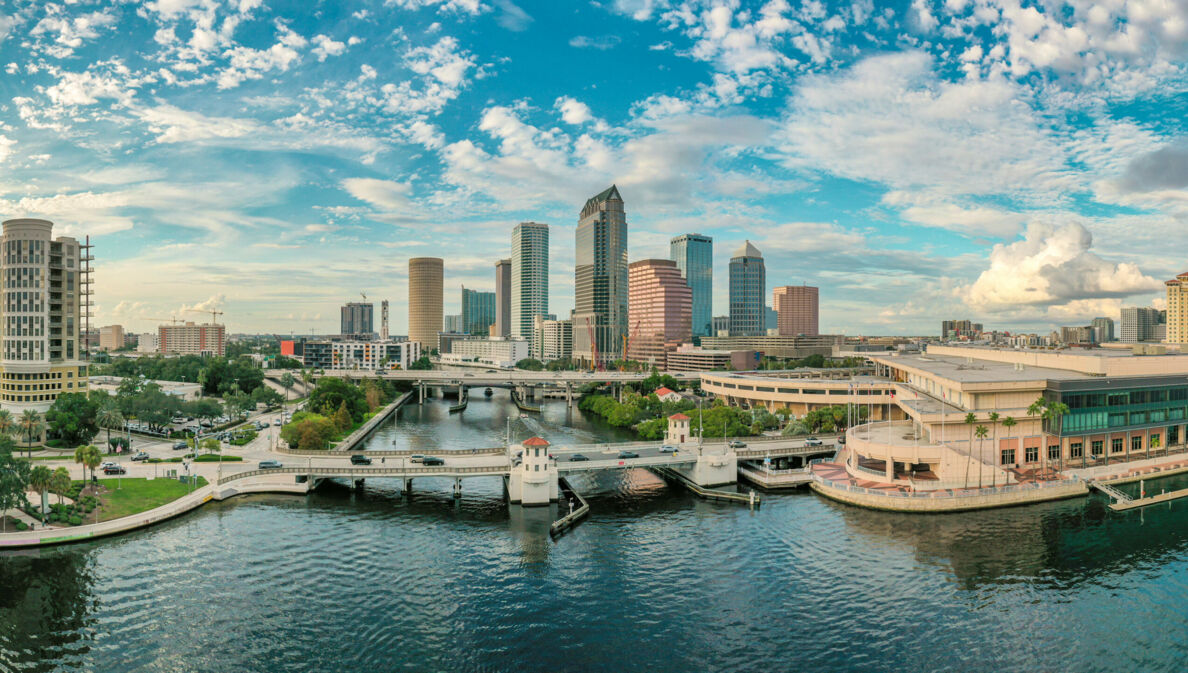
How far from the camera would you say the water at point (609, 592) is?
48.5 meters

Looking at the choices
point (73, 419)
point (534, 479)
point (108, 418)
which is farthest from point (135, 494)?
point (534, 479)

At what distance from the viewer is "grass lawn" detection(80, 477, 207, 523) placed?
78000mm

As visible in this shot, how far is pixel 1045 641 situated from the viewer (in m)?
51.1

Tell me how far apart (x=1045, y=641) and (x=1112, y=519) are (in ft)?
139

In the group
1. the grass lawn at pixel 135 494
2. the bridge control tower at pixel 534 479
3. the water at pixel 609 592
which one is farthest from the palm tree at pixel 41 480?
the bridge control tower at pixel 534 479

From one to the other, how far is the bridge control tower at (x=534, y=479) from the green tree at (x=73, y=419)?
7850cm

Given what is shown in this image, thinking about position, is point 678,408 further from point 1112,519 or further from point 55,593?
point 55,593

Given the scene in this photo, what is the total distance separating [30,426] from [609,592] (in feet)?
328

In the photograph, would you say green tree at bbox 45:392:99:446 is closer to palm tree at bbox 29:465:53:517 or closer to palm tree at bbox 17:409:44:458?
palm tree at bbox 17:409:44:458

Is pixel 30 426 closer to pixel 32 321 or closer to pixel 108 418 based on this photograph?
pixel 108 418

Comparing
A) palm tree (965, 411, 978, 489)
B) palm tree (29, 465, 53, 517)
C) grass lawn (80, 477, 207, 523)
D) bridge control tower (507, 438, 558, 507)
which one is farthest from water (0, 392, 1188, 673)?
palm tree (29, 465, 53, 517)

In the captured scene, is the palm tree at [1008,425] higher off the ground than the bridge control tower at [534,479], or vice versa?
the palm tree at [1008,425]

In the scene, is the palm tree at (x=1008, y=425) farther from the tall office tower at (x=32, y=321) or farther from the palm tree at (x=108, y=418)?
the tall office tower at (x=32, y=321)

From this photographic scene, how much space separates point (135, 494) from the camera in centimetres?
8394
